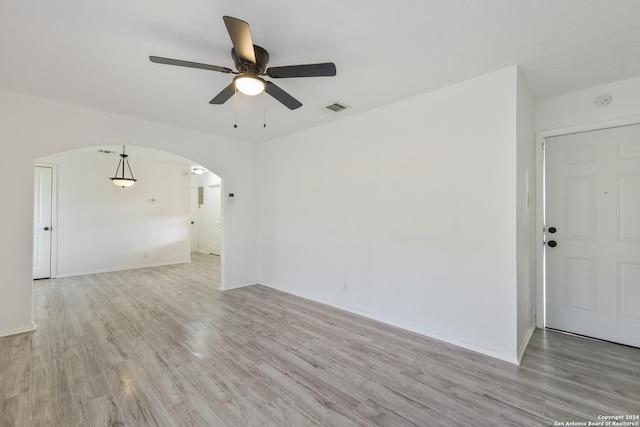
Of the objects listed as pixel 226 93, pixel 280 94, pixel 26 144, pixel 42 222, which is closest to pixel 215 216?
pixel 42 222

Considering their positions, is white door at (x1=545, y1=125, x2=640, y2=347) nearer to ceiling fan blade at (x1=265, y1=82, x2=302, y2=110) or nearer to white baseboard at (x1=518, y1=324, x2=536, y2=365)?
white baseboard at (x1=518, y1=324, x2=536, y2=365)

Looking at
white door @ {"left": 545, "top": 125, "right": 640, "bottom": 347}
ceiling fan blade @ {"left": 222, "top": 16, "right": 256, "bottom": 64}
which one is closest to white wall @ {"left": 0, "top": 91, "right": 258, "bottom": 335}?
ceiling fan blade @ {"left": 222, "top": 16, "right": 256, "bottom": 64}

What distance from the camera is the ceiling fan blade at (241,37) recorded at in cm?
153

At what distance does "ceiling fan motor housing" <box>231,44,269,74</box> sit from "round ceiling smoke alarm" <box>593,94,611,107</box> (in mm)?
3445

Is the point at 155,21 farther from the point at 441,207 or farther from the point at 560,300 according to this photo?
the point at 560,300

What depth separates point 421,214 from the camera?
10.1ft

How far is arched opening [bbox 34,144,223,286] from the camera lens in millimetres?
5680

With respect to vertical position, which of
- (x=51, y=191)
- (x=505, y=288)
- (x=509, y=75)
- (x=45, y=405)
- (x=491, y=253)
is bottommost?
(x=45, y=405)

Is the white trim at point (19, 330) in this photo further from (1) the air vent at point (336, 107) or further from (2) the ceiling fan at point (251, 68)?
(1) the air vent at point (336, 107)

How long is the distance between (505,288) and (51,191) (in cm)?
807

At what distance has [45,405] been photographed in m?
1.95

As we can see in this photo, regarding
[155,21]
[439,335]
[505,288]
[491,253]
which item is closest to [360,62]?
[155,21]

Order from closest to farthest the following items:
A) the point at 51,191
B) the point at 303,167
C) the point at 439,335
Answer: the point at 439,335 → the point at 303,167 → the point at 51,191

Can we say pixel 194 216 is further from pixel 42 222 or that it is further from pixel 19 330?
pixel 19 330
